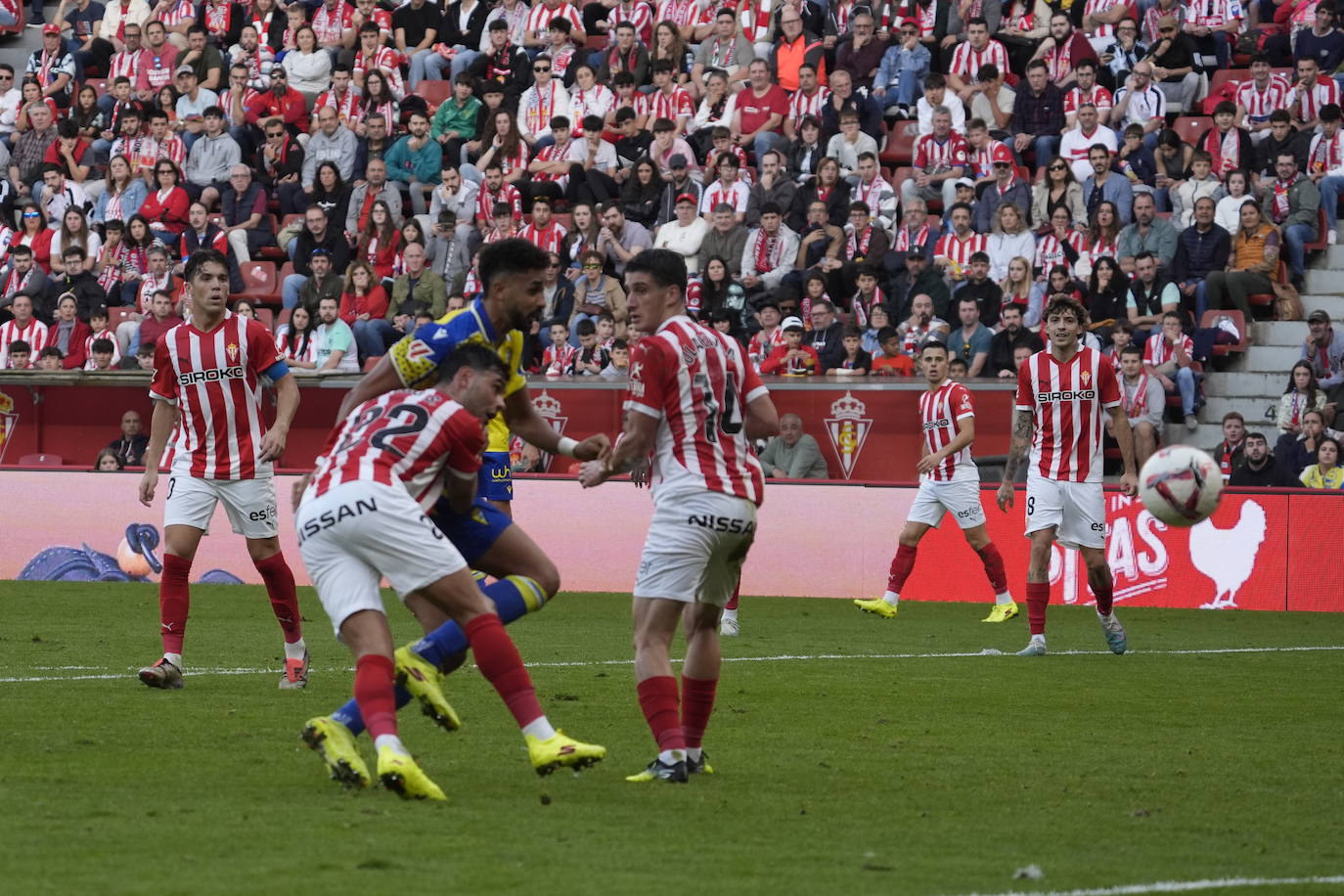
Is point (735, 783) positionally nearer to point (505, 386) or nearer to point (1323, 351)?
point (505, 386)

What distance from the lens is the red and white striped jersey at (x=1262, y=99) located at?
73.4ft

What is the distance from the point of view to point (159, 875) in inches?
209

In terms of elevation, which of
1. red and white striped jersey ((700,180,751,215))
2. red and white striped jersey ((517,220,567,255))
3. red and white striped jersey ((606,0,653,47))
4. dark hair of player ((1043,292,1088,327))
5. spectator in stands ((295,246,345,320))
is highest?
red and white striped jersey ((606,0,653,47))

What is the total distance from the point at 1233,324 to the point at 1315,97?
353cm

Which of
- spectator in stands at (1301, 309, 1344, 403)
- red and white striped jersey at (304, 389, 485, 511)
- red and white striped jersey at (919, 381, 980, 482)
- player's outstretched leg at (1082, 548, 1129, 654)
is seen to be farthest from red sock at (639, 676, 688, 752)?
spectator in stands at (1301, 309, 1344, 403)

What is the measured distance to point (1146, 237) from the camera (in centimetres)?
2098

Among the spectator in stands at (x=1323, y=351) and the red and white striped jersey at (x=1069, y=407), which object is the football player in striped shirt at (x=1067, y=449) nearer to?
the red and white striped jersey at (x=1069, y=407)

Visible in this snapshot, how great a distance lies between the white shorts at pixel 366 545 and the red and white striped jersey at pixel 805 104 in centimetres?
1815

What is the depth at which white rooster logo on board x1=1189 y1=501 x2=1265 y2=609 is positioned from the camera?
692 inches

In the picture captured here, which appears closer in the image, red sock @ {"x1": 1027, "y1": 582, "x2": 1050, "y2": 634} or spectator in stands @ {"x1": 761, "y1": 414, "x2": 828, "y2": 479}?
red sock @ {"x1": 1027, "y1": 582, "x2": 1050, "y2": 634}

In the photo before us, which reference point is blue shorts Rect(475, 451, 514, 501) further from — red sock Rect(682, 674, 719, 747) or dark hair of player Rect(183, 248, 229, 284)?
red sock Rect(682, 674, 719, 747)

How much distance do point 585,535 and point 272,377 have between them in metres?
9.19

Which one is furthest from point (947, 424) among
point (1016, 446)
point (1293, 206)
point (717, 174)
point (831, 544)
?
point (717, 174)

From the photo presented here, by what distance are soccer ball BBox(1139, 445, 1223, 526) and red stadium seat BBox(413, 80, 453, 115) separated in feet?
63.4
